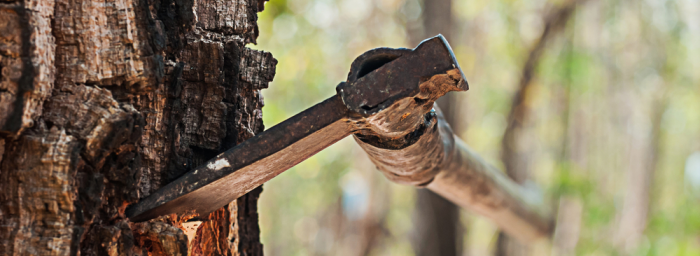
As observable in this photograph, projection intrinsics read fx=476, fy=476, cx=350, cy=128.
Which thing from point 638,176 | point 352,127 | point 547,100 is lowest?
point 352,127

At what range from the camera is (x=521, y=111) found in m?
5.38

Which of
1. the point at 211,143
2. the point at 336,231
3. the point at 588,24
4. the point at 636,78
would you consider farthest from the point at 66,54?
the point at 636,78

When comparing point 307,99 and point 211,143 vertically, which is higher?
point 307,99

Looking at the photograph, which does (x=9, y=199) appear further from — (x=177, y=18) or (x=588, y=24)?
(x=588, y=24)

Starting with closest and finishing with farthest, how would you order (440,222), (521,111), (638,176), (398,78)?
(398,78) < (440,222) < (521,111) < (638,176)

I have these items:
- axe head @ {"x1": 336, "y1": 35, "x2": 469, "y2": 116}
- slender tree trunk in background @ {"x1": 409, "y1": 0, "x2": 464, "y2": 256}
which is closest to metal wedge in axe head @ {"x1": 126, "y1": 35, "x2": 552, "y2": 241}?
axe head @ {"x1": 336, "y1": 35, "x2": 469, "y2": 116}

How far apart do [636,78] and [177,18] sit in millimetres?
14201

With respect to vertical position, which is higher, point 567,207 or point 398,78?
point 567,207

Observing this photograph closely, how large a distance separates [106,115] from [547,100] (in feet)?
39.1

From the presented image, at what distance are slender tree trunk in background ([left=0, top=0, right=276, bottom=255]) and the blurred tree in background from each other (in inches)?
131

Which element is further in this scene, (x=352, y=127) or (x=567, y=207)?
(x=567, y=207)

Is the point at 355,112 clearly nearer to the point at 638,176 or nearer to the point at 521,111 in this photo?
the point at 521,111

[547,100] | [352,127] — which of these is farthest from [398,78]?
[547,100]

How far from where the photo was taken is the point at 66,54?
81 cm
